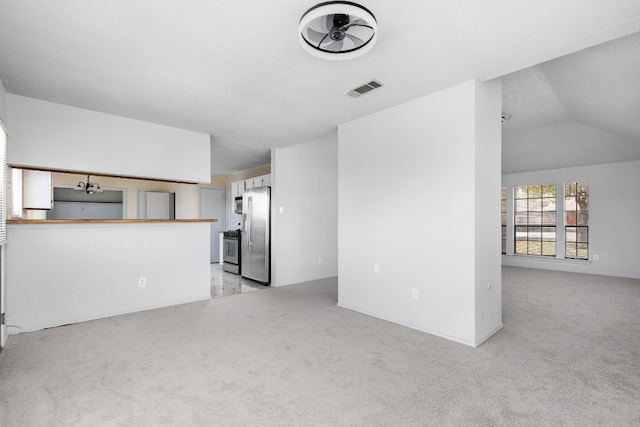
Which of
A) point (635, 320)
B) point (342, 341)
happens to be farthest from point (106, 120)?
point (635, 320)

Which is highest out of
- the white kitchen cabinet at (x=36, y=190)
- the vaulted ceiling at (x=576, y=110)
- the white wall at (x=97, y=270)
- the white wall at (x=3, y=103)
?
the vaulted ceiling at (x=576, y=110)

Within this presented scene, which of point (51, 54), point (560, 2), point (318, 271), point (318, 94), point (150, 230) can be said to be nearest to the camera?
point (560, 2)

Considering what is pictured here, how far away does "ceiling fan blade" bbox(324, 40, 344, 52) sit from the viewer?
2107 millimetres

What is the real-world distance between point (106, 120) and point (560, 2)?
457cm

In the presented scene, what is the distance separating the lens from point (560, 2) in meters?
1.84

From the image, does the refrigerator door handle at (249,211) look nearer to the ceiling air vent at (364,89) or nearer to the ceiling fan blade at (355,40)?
the ceiling air vent at (364,89)

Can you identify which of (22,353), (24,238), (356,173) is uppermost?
(356,173)

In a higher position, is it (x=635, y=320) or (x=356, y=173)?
(x=356, y=173)

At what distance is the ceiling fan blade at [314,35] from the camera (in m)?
2.06

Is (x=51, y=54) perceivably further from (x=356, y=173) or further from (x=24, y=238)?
(x=356, y=173)

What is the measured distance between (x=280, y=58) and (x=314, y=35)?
55cm

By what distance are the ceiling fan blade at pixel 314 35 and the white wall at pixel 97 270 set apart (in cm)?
335

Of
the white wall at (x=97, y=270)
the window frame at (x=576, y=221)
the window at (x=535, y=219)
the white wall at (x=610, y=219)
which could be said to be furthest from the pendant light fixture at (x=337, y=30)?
the window at (x=535, y=219)

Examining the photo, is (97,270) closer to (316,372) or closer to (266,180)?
(316,372)
